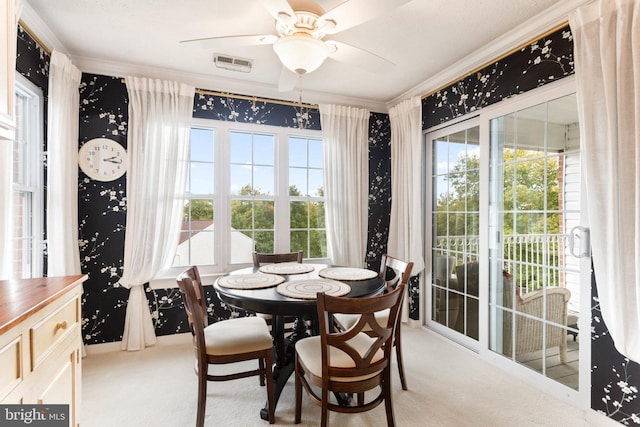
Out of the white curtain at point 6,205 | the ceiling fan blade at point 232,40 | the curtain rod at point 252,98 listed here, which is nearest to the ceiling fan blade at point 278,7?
the ceiling fan blade at point 232,40

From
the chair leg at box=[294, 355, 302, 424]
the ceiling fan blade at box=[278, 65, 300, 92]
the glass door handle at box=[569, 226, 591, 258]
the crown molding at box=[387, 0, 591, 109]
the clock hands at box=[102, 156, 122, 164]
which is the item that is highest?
the crown molding at box=[387, 0, 591, 109]

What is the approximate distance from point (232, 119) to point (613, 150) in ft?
10.1

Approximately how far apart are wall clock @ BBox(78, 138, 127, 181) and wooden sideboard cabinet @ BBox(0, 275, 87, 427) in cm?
172

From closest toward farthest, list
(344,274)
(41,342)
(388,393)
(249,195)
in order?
(41,342), (388,393), (344,274), (249,195)

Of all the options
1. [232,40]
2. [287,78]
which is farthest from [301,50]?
[287,78]

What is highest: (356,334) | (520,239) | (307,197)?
(307,197)

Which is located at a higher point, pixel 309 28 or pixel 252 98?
pixel 252 98

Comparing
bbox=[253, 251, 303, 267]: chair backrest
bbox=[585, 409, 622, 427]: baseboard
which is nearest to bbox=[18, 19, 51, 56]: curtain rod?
bbox=[253, 251, 303, 267]: chair backrest

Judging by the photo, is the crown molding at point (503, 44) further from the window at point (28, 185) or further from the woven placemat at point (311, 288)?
the window at point (28, 185)

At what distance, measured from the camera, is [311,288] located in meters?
1.99

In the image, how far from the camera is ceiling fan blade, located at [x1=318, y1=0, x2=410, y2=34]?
4.90 feet

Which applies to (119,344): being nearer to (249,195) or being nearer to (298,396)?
(249,195)

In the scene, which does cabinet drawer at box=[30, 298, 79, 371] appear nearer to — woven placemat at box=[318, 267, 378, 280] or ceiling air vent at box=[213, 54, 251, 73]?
woven placemat at box=[318, 267, 378, 280]

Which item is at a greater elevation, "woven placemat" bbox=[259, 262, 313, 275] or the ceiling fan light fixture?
the ceiling fan light fixture
